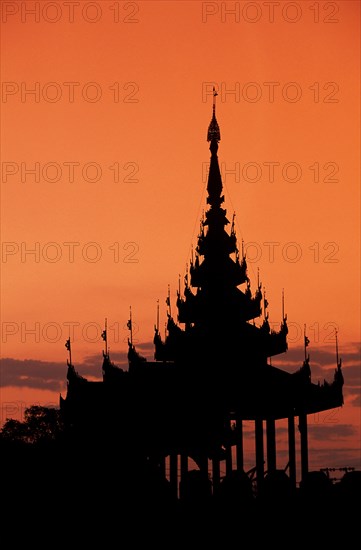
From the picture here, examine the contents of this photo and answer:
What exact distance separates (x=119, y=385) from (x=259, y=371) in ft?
19.2

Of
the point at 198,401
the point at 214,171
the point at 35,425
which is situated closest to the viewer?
the point at 198,401

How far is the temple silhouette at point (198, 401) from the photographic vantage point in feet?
203

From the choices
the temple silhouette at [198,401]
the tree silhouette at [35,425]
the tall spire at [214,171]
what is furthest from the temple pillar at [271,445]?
the tree silhouette at [35,425]

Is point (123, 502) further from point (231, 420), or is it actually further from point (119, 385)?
point (231, 420)

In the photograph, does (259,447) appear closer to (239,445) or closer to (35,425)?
(239,445)

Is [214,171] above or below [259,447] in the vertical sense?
above

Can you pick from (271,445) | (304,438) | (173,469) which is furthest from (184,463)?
(304,438)

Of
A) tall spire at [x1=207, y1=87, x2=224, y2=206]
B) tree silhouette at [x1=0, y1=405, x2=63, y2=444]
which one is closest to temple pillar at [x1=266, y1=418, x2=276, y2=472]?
tall spire at [x1=207, y1=87, x2=224, y2=206]

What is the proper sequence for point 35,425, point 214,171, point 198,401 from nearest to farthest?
point 198,401, point 214,171, point 35,425

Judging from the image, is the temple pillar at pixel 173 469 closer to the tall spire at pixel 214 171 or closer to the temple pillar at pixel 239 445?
the temple pillar at pixel 239 445

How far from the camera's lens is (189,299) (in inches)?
2849

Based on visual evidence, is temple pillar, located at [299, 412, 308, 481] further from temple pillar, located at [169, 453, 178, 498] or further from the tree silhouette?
the tree silhouette

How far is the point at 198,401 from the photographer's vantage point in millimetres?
62281

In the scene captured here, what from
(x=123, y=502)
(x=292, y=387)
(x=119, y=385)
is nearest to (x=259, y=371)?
(x=292, y=387)
